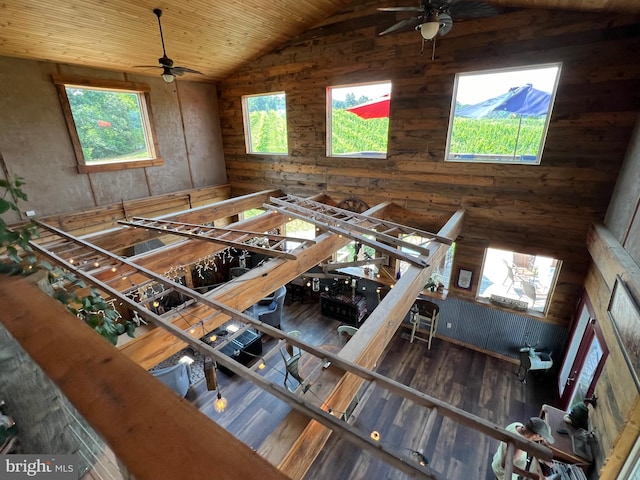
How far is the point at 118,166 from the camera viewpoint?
6.21m

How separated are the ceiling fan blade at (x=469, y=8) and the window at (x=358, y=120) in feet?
7.88

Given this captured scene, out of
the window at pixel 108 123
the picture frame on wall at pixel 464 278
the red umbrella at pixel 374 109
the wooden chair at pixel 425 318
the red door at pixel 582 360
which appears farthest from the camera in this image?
the wooden chair at pixel 425 318

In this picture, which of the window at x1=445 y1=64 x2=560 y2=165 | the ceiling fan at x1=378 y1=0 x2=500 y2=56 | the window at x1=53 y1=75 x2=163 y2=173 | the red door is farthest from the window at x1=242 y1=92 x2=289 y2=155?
the red door

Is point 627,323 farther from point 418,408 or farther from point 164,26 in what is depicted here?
point 164,26

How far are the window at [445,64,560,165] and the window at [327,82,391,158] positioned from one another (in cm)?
130

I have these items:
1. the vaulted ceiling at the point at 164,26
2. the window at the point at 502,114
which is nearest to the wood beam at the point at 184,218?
the vaulted ceiling at the point at 164,26

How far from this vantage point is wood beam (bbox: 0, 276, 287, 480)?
53cm

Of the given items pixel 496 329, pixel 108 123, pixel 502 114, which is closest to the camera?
pixel 502 114

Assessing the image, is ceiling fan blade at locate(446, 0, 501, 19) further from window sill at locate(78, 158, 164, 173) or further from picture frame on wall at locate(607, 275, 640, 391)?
window sill at locate(78, 158, 164, 173)

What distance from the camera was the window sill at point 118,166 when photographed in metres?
5.78

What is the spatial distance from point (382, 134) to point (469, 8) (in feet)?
9.26

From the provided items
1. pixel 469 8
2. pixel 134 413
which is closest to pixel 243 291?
pixel 134 413

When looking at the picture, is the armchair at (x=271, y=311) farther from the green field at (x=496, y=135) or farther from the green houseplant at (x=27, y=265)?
the green houseplant at (x=27, y=265)

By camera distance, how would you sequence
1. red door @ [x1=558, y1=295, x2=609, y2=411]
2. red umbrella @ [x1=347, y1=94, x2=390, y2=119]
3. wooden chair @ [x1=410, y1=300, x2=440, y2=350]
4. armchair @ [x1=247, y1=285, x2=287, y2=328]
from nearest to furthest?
red door @ [x1=558, y1=295, x2=609, y2=411], red umbrella @ [x1=347, y1=94, x2=390, y2=119], wooden chair @ [x1=410, y1=300, x2=440, y2=350], armchair @ [x1=247, y1=285, x2=287, y2=328]
